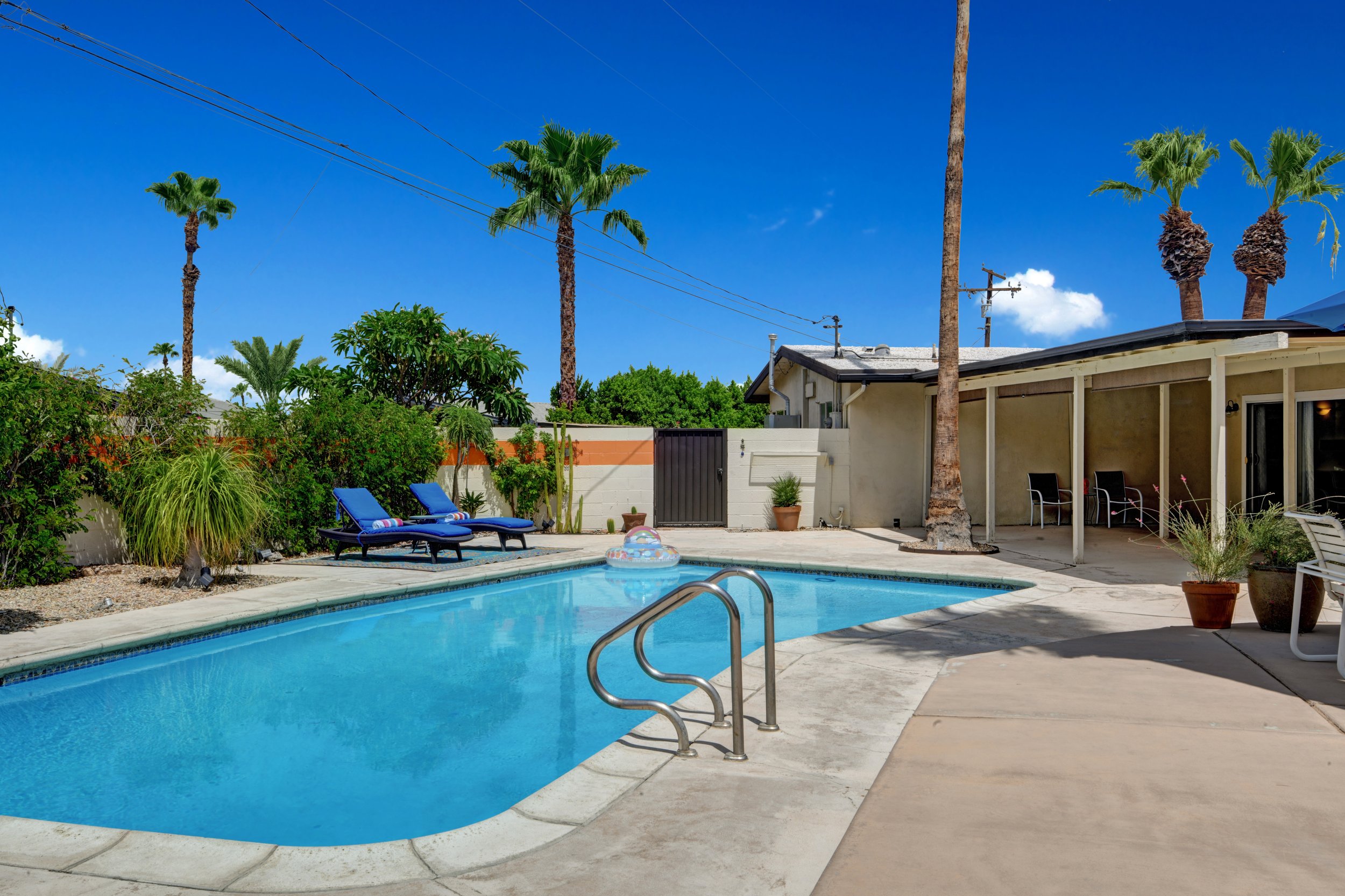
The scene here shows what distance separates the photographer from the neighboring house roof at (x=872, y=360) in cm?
1500

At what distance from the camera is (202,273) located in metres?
25.2

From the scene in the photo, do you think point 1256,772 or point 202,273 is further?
point 202,273

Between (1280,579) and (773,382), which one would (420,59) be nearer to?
(773,382)

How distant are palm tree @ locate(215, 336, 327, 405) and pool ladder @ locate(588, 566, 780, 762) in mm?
25217

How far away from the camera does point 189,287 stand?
2511 cm

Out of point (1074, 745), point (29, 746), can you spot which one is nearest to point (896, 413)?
point (1074, 745)

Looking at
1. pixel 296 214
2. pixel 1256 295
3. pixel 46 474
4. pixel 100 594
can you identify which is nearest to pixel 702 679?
pixel 100 594

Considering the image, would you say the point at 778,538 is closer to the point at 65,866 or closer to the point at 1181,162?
the point at 65,866

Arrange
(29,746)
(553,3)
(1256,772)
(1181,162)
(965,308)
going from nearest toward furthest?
(1256,772), (29,746), (553,3), (1181,162), (965,308)

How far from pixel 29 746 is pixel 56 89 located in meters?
13.3

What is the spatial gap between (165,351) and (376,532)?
3981 millimetres

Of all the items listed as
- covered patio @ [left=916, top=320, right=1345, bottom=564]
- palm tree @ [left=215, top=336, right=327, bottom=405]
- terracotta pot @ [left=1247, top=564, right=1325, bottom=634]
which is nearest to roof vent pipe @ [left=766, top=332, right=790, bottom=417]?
covered patio @ [left=916, top=320, right=1345, bottom=564]

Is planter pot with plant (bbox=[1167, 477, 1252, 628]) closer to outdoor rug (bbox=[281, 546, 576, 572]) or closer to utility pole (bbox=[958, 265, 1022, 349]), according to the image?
outdoor rug (bbox=[281, 546, 576, 572])

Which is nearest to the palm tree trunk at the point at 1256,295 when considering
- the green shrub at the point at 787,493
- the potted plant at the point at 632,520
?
the green shrub at the point at 787,493
